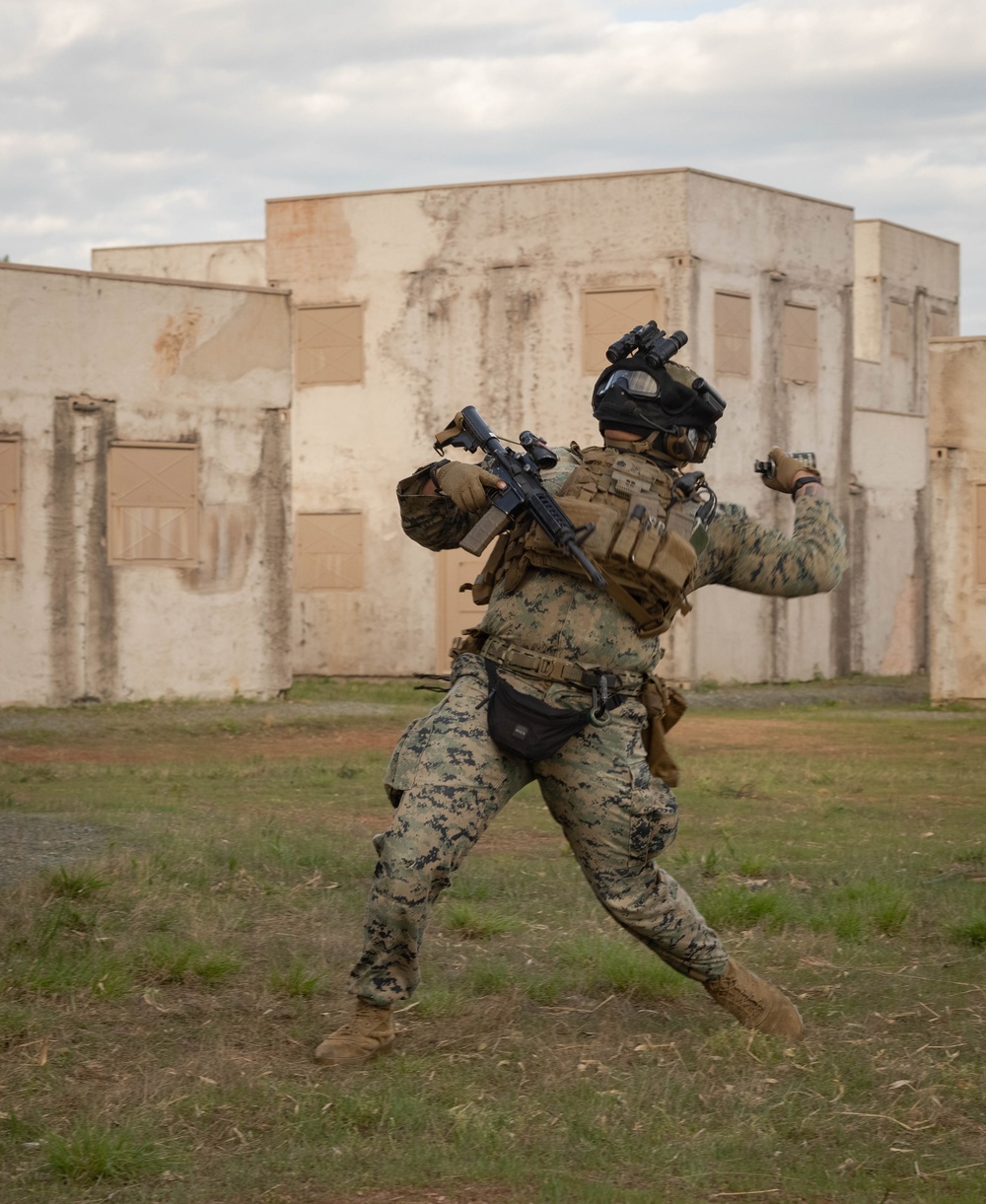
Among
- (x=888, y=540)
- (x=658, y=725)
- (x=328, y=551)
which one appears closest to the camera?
(x=658, y=725)

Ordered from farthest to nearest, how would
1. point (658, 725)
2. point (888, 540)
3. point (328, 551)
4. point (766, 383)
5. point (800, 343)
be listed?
point (888, 540) → point (328, 551) → point (800, 343) → point (766, 383) → point (658, 725)

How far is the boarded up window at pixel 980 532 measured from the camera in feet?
61.7

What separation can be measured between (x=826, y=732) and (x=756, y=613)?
651cm

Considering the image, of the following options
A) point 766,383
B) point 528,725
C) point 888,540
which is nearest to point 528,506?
point 528,725

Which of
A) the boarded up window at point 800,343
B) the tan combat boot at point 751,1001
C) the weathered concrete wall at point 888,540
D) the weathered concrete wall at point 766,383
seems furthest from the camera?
the weathered concrete wall at point 888,540

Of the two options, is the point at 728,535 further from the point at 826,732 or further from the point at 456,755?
the point at 826,732

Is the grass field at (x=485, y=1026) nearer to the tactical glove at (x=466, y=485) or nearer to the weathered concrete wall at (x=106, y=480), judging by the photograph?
the tactical glove at (x=466, y=485)

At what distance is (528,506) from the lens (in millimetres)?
4691

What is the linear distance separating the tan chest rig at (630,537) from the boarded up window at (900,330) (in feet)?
92.0

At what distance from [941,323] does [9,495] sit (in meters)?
21.8

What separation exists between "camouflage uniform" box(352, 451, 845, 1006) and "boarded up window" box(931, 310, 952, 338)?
29.4m

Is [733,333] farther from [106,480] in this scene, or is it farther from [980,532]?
[106,480]

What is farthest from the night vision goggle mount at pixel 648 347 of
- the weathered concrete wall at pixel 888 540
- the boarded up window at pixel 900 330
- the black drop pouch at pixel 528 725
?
the boarded up window at pixel 900 330

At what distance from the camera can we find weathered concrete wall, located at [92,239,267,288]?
31.0 metres
